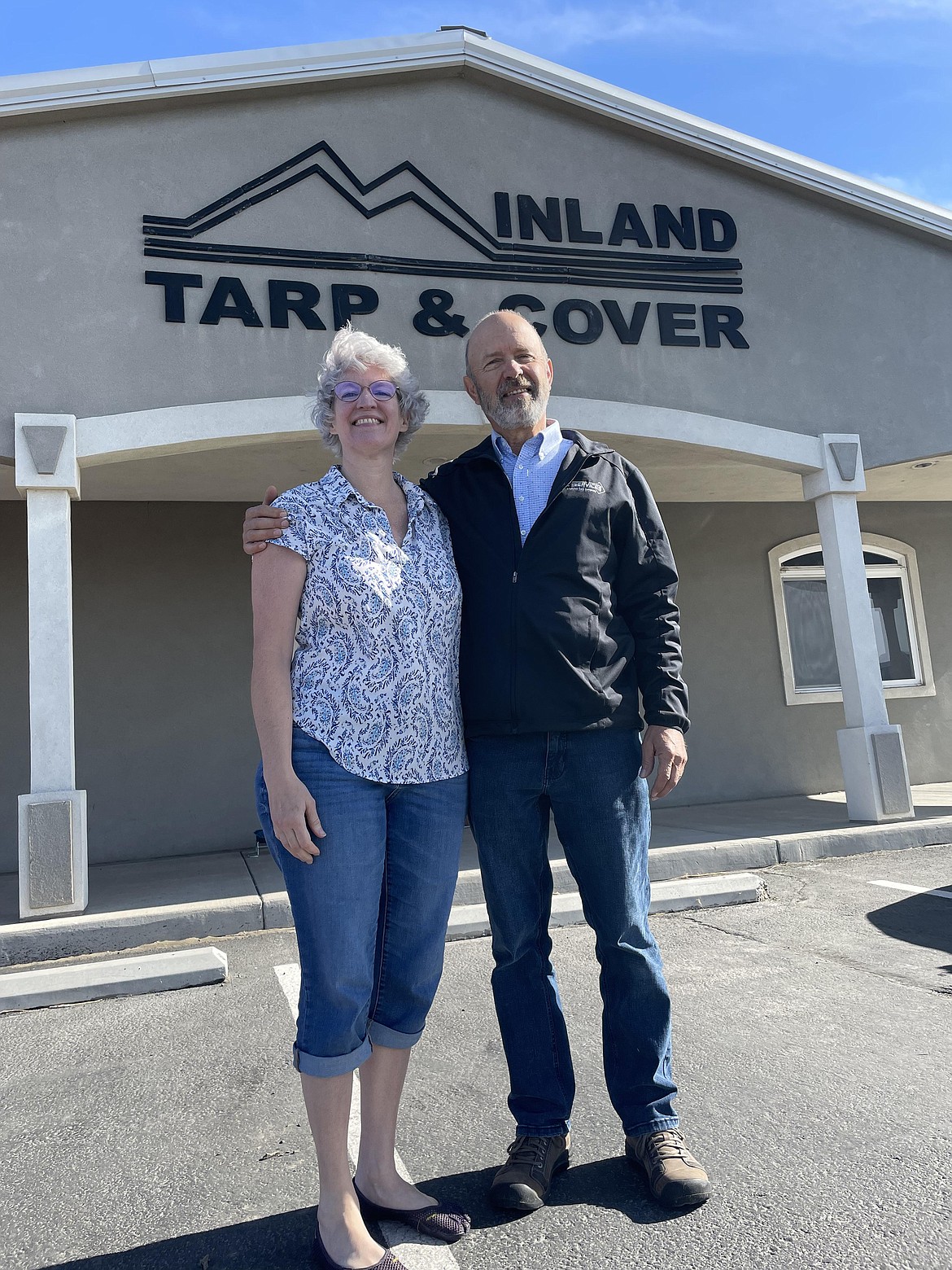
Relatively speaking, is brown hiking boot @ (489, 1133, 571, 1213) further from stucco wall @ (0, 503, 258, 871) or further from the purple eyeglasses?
stucco wall @ (0, 503, 258, 871)

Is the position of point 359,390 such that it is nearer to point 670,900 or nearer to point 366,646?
point 366,646

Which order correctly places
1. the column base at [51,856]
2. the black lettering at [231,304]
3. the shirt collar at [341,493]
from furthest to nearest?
the black lettering at [231,304] < the column base at [51,856] < the shirt collar at [341,493]

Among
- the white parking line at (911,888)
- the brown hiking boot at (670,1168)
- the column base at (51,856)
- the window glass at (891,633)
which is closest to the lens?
the brown hiking boot at (670,1168)

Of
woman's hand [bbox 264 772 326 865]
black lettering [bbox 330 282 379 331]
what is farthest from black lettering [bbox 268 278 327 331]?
woman's hand [bbox 264 772 326 865]

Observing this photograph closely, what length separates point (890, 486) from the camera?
971cm

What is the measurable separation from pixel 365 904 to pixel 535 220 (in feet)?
21.9

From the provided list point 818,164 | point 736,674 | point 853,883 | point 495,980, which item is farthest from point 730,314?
point 495,980

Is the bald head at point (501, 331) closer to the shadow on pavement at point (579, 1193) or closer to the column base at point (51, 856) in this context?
the shadow on pavement at point (579, 1193)

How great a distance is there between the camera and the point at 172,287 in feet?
21.1

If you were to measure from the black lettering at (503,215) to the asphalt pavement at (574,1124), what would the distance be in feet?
18.0

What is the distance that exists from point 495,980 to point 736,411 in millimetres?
6253

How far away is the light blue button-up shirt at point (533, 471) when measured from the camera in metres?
2.49

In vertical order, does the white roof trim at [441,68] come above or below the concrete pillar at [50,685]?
above

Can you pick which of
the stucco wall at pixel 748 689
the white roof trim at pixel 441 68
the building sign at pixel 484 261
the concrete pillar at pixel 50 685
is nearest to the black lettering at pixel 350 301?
the building sign at pixel 484 261
